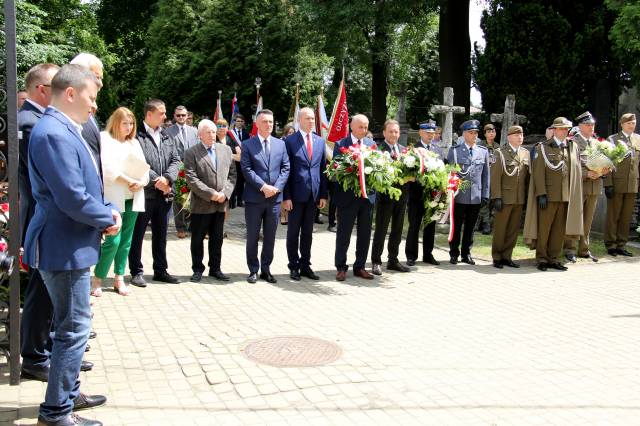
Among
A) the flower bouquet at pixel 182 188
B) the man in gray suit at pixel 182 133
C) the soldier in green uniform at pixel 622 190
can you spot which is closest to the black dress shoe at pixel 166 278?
the flower bouquet at pixel 182 188

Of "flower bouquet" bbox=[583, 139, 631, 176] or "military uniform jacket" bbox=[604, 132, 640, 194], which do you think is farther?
"military uniform jacket" bbox=[604, 132, 640, 194]

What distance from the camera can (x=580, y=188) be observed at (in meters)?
10.1

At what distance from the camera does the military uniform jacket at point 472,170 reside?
9.97m

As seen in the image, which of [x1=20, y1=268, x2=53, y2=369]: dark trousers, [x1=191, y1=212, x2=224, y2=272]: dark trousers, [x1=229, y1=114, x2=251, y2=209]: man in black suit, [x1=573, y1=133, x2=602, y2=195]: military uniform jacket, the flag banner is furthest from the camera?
[x1=229, y1=114, x2=251, y2=209]: man in black suit

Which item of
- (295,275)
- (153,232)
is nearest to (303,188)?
(295,275)

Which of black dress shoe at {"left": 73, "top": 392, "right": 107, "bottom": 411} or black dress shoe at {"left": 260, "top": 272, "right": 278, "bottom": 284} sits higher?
black dress shoe at {"left": 260, "top": 272, "right": 278, "bottom": 284}

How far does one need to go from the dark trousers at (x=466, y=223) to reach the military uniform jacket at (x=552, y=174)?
1044 millimetres

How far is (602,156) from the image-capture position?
404 inches

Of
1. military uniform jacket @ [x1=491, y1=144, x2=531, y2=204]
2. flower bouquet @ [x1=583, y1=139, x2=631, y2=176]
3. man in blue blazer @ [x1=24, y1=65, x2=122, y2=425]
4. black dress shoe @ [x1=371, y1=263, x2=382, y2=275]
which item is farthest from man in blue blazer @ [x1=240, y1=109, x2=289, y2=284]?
flower bouquet @ [x1=583, y1=139, x2=631, y2=176]

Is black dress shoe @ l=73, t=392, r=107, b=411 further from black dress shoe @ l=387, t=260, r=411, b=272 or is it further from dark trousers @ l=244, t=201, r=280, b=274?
black dress shoe @ l=387, t=260, r=411, b=272

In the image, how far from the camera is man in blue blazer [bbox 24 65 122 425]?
3.68m

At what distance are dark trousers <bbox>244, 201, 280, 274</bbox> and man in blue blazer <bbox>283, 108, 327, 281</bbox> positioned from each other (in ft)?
0.76

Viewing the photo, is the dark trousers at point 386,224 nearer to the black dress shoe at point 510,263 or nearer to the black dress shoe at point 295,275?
the black dress shoe at point 295,275

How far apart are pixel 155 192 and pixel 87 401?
13.2 ft
